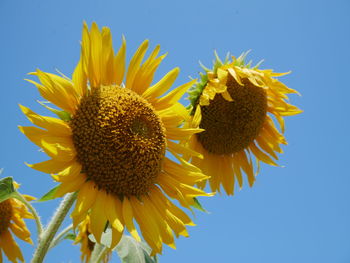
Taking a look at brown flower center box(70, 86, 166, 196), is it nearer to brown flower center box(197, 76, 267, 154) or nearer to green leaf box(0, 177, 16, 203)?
green leaf box(0, 177, 16, 203)

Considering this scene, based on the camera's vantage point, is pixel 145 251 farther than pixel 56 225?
Yes

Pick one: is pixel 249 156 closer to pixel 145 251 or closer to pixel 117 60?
pixel 145 251

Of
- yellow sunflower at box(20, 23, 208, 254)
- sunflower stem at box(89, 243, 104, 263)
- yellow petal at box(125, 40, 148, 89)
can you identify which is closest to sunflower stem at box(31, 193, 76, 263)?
yellow sunflower at box(20, 23, 208, 254)

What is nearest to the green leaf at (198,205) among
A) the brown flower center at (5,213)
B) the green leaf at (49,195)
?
the green leaf at (49,195)

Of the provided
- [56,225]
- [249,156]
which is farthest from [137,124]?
[249,156]

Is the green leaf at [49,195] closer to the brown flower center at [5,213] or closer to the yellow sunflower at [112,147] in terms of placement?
the yellow sunflower at [112,147]

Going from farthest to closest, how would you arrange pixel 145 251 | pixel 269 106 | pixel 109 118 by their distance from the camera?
pixel 269 106, pixel 145 251, pixel 109 118

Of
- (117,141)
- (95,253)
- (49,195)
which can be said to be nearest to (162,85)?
(117,141)
